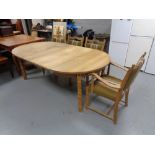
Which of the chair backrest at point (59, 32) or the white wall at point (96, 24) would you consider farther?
the white wall at point (96, 24)

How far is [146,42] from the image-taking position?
2.96 meters

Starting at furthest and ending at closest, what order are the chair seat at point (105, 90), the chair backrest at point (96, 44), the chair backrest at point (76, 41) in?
the chair backrest at point (76, 41)
the chair backrest at point (96, 44)
the chair seat at point (105, 90)

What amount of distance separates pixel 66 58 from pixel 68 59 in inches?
2.1

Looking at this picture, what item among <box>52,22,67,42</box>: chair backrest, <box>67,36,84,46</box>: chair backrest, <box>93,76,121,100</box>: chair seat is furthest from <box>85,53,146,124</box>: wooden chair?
<box>52,22,67,42</box>: chair backrest

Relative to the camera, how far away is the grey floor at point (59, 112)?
→ 70.2 inches

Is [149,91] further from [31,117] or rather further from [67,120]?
[31,117]

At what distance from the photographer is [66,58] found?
212 centimetres

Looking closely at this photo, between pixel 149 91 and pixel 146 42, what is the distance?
1.13 metres

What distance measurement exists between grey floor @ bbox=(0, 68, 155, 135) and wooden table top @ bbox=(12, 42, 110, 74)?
0.66 m

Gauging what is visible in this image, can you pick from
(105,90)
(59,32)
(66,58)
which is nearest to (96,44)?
(66,58)

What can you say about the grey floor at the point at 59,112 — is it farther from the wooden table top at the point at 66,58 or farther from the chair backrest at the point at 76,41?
the chair backrest at the point at 76,41

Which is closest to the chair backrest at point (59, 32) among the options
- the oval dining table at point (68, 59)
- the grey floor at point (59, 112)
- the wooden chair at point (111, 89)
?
the oval dining table at point (68, 59)

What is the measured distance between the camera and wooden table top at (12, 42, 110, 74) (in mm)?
1797
